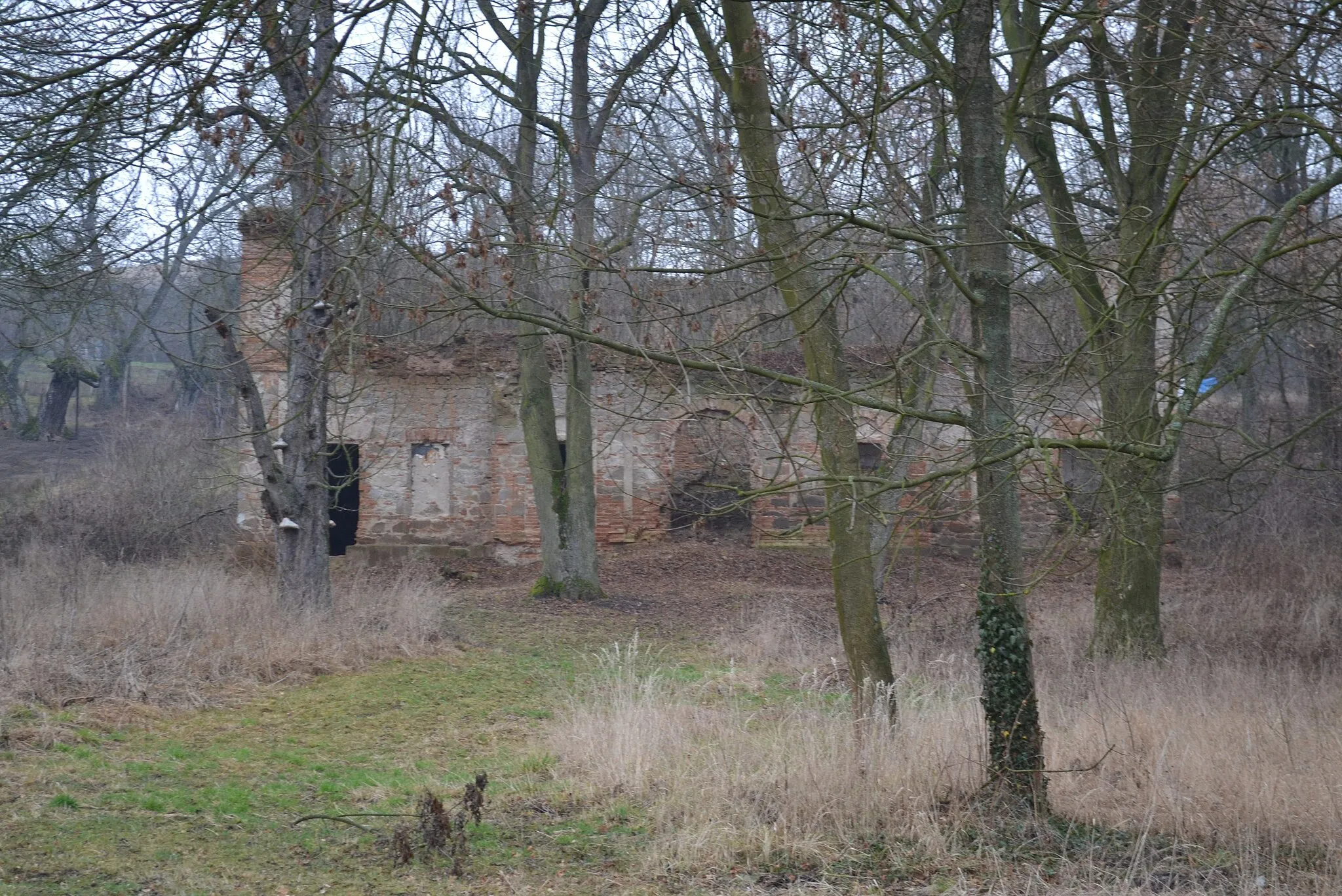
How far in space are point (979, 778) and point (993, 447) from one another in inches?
65.3

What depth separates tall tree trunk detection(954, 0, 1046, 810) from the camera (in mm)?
4953

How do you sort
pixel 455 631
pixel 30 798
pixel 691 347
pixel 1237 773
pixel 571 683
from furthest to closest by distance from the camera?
pixel 455 631 < pixel 571 683 < pixel 1237 773 < pixel 30 798 < pixel 691 347

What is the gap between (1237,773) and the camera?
5.62m

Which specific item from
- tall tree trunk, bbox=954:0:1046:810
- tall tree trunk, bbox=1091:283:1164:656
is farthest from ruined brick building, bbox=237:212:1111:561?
tall tree trunk, bbox=954:0:1046:810

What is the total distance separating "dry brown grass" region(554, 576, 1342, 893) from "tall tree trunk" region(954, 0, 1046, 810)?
12.4 inches

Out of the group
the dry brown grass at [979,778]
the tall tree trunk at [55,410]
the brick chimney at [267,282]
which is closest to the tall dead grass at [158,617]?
the brick chimney at [267,282]

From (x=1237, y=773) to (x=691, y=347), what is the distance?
11.9 ft

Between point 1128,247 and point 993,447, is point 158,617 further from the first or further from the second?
point 1128,247

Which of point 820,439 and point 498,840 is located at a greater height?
point 820,439

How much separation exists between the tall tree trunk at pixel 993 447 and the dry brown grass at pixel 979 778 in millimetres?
314

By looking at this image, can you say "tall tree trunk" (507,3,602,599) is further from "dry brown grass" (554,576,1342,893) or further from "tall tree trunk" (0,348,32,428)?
"tall tree trunk" (0,348,32,428)

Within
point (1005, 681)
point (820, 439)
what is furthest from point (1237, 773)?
point (820, 439)

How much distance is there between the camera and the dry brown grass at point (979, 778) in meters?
4.81

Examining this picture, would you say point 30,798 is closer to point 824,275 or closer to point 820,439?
point 820,439
